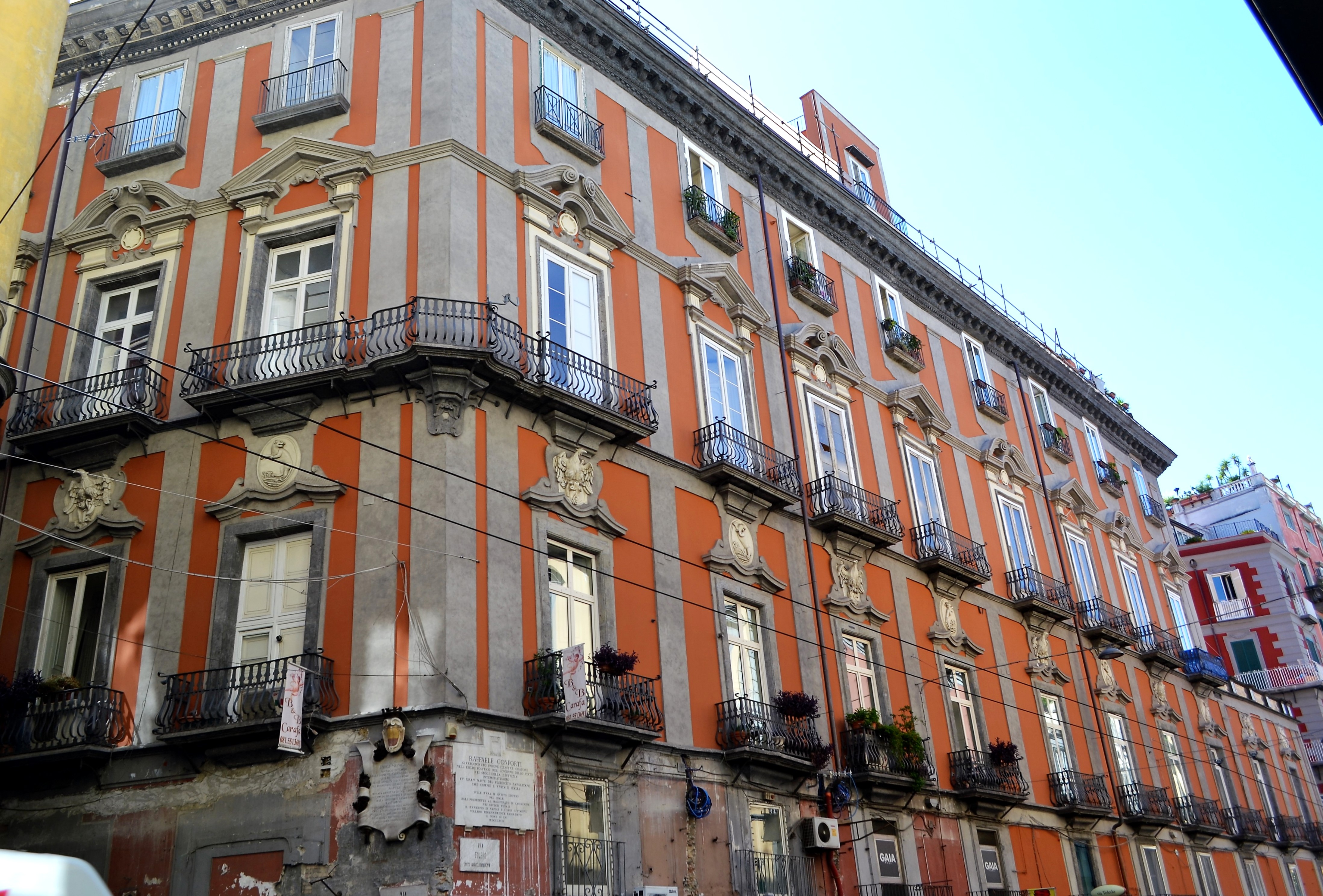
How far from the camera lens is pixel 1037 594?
94.2 feet

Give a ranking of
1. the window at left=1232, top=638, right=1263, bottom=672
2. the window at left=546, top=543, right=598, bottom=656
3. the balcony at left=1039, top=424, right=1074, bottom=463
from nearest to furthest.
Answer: the window at left=546, top=543, right=598, bottom=656 → the balcony at left=1039, top=424, right=1074, bottom=463 → the window at left=1232, top=638, right=1263, bottom=672

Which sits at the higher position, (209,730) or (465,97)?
(465,97)

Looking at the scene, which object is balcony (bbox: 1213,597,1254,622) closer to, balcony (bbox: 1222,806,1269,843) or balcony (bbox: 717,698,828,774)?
balcony (bbox: 1222,806,1269,843)

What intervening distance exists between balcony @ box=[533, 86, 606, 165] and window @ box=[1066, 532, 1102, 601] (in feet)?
64.7

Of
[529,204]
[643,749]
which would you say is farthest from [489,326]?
[643,749]

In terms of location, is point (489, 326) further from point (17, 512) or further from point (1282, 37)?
point (1282, 37)

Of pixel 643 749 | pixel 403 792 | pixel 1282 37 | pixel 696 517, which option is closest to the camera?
pixel 1282 37

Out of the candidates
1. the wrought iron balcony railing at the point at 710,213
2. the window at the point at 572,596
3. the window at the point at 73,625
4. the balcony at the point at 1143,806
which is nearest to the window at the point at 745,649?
the window at the point at 572,596

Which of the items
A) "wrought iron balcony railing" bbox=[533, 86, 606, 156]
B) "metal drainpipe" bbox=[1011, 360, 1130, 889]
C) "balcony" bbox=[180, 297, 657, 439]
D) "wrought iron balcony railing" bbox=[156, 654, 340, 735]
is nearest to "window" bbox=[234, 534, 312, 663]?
"wrought iron balcony railing" bbox=[156, 654, 340, 735]

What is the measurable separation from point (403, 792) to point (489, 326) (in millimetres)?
6700

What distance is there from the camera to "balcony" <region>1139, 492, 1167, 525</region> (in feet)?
134

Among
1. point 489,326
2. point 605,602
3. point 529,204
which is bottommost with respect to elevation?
point 605,602

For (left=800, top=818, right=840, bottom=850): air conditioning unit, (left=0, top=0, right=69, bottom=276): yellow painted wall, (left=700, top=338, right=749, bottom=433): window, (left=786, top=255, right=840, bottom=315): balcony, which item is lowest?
(left=800, top=818, right=840, bottom=850): air conditioning unit

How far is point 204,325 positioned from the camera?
58.4ft
